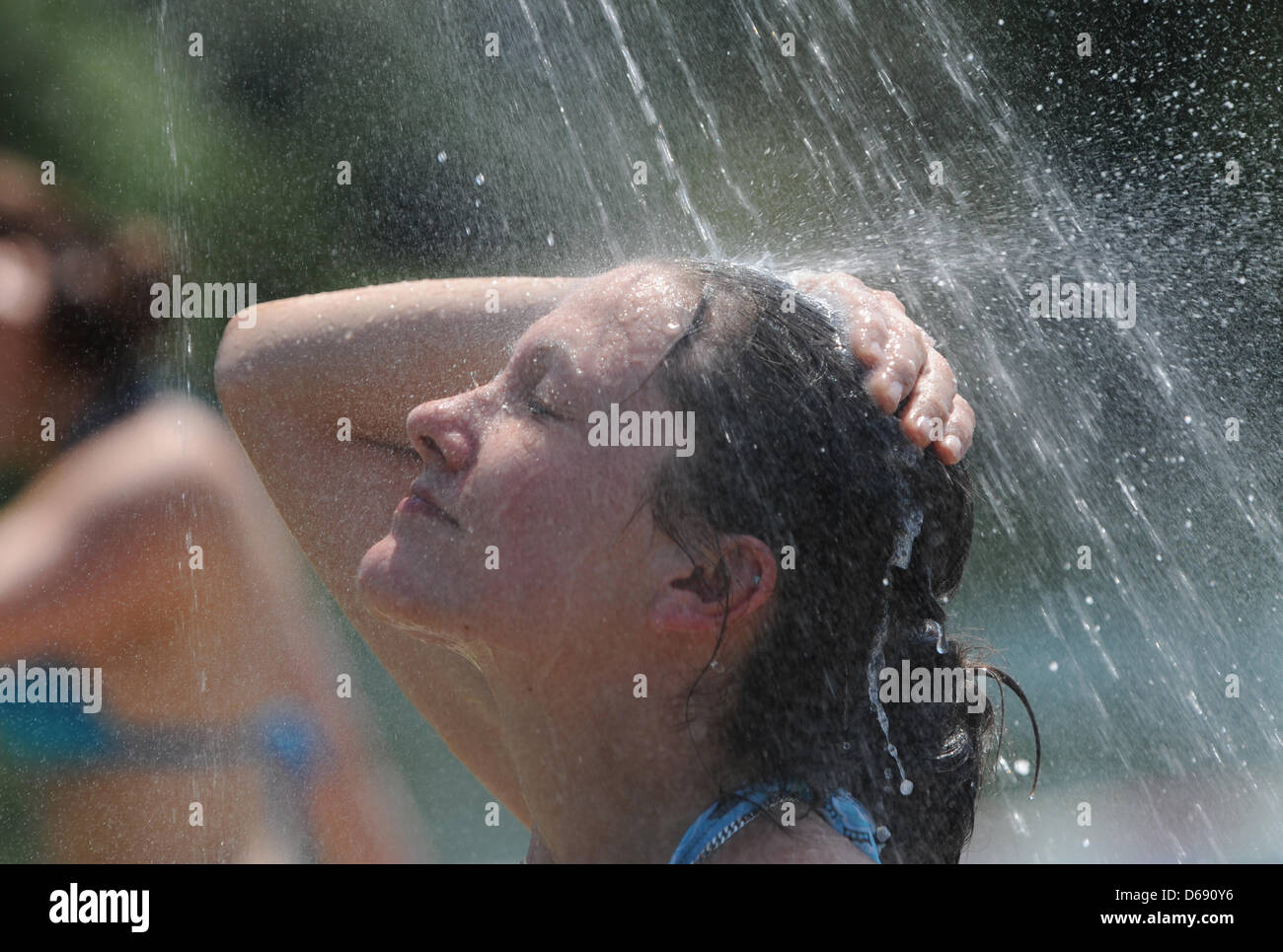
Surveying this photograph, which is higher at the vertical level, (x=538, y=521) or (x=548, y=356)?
(x=548, y=356)

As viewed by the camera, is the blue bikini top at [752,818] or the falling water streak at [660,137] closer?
the blue bikini top at [752,818]

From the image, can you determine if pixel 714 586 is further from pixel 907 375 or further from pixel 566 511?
pixel 907 375

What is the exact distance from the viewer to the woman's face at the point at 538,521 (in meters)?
1.79

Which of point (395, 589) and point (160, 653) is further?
point (160, 653)

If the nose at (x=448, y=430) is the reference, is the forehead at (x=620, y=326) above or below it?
above

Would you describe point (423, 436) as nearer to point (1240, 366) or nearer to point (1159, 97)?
point (1240, 366)

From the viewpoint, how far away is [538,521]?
5.91ft

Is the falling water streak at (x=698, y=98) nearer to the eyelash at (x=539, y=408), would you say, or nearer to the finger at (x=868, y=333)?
the finger at (x=868, y=333)

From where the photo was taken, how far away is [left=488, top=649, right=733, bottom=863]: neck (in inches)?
73.4

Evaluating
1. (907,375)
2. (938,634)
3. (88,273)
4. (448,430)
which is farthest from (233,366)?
(88,273)
